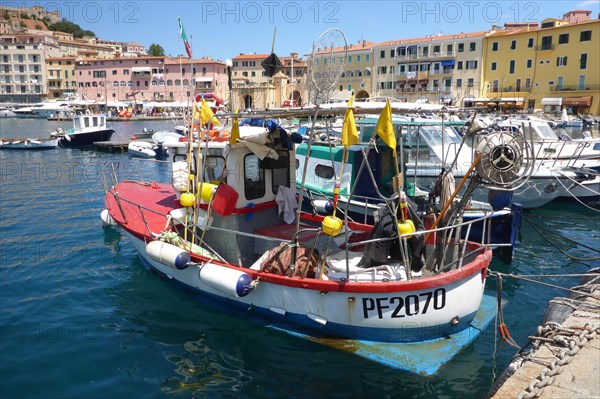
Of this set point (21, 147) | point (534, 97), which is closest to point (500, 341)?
point (21, 147)

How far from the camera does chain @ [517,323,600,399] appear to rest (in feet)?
15.5

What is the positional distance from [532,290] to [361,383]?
18.2ft

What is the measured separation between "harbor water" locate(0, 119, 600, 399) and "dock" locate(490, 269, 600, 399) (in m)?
1.30

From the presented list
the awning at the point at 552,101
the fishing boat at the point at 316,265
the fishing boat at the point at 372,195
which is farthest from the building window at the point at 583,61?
the fishing boat at the point at 316,265

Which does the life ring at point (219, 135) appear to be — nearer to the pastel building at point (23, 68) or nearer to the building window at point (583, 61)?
the building window at point (583, 61)

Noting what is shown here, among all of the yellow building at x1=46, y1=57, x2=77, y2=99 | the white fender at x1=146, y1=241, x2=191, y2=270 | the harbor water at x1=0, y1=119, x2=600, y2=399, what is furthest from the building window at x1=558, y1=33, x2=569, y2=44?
the yellow building at x1=46, y1=57, x2=77, y2=99

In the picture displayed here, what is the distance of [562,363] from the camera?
5141 millimetres

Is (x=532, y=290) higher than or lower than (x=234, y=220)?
lower

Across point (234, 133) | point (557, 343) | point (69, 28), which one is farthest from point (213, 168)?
point (69, 28)

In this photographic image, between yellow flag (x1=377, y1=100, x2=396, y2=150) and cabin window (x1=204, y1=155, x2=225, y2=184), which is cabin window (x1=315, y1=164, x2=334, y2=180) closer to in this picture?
cabin window (x1=204, y1=155, x2=225, y2=184)

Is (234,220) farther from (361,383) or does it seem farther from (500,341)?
(500,341)

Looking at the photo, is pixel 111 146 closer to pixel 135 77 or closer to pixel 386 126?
pixel 386 126

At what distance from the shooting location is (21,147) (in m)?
36.3

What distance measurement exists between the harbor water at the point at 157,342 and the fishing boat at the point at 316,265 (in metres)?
0.36
